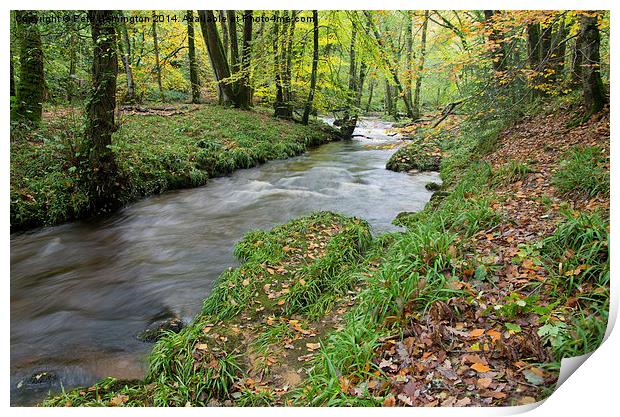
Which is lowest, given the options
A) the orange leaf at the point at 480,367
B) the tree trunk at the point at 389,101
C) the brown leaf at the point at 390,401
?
the brown leaf at the point at 390,401

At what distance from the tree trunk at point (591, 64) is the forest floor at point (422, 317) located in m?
0.70

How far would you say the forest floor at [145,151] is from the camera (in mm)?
6027

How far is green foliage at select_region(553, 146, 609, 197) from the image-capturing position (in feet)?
13.1

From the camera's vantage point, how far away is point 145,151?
26.6 ft

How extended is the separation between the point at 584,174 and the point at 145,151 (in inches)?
303

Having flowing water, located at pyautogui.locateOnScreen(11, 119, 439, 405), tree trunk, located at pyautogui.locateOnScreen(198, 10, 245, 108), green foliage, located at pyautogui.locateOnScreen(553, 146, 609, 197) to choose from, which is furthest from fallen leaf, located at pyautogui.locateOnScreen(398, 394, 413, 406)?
tree trunk, located at pyautogui.locateOnScreen(198, 10, 245, 108)

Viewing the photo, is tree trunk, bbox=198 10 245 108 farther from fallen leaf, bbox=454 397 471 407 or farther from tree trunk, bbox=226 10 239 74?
fallen leaf, bbox=454 397 471 407

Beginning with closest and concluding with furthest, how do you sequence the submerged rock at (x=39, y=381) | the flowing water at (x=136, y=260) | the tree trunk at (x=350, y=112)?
1. the submerged rock at (x=39, y=381)
2. the flowing water at (x=136, y=260)
3. the tree trunk at (x=350, y=112)

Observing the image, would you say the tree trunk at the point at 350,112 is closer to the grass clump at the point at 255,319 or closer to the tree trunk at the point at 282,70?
the tree trunk at the point at 282,70

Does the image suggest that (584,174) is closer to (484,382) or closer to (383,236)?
(383,236)

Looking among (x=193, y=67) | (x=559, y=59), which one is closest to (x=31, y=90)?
(x=559, y=59)

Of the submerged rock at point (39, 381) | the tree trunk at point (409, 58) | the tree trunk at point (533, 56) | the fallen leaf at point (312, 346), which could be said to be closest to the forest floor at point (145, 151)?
the submerged rock at point (39, 381)
